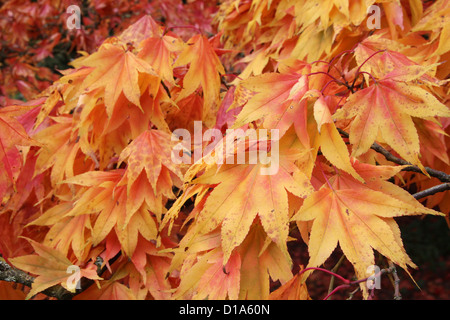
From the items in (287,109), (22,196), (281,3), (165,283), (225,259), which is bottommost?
(165,283)

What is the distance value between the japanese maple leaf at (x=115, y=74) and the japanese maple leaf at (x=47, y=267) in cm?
35

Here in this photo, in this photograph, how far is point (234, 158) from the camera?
28.8 inches

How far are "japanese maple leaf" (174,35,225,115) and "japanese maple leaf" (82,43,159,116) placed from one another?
0.09 m

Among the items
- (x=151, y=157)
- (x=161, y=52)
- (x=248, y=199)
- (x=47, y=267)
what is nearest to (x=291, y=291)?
(x=248, y=199)

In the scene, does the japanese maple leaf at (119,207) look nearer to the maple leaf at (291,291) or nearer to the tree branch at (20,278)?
the tree branch at (20,278)

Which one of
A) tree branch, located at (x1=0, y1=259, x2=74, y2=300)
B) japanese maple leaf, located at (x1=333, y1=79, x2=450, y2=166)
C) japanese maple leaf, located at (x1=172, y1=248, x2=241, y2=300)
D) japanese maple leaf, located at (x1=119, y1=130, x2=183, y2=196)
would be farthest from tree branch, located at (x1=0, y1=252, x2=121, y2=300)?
japanese maple leaf, located at (x1=333, y1=79, x2=450, y2=166)

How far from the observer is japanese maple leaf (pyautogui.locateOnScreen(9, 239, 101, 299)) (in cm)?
87

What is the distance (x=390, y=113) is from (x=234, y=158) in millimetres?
303

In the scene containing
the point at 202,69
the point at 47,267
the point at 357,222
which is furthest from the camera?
the point at 202,69

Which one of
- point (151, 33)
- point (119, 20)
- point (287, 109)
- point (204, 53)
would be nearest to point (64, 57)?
point (119, 20)

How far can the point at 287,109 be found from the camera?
0.75m

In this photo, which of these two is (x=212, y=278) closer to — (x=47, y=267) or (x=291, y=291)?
(x=291, y=291)
